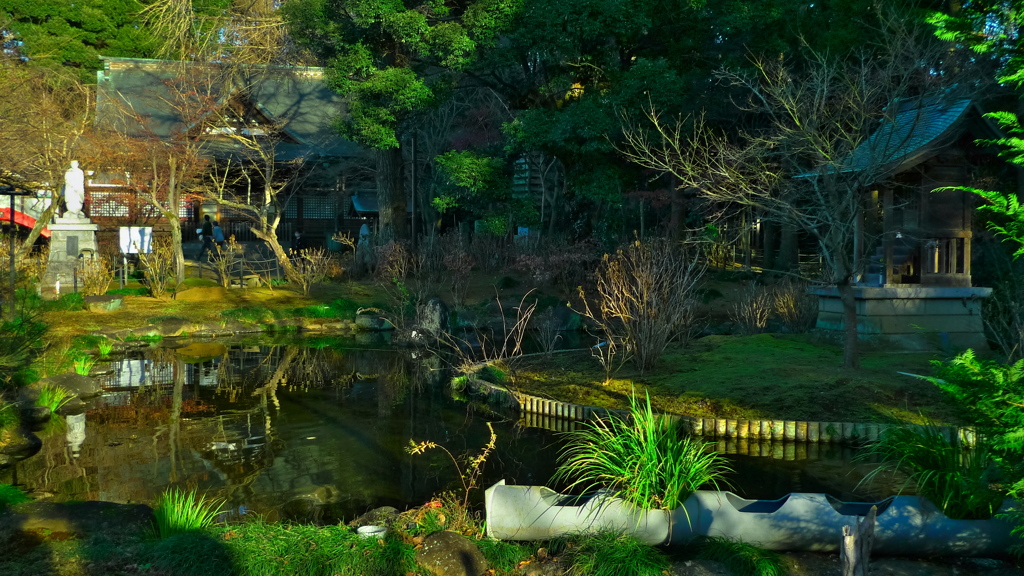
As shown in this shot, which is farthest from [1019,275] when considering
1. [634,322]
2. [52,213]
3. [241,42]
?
[52,213]

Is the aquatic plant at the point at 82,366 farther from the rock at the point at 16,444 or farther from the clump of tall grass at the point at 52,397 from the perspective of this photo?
the rock at the point at 16,444

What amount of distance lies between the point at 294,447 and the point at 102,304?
1000cm

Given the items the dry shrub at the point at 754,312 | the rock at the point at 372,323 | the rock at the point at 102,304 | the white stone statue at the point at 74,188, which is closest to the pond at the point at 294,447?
the rock at the point at 102,304

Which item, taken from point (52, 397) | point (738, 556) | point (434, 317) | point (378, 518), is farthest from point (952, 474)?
point (434, 317)

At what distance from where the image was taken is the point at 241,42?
22484mm

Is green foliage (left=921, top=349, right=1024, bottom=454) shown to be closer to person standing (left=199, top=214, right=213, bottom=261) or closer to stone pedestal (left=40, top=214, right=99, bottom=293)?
stone pedestal (left=40, top=214, right=99, bottom=293)

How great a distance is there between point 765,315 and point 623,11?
640 cm

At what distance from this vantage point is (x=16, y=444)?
8.33 meters

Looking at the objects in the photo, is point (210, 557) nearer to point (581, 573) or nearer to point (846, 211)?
point (581, 573)

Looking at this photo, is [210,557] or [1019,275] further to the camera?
[1019,275]

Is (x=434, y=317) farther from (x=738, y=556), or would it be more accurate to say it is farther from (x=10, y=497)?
(x=738, y=556)

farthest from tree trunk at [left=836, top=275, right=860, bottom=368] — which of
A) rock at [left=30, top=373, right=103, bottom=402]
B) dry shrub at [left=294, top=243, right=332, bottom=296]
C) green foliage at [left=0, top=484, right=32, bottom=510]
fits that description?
dry shrub at [left=294, top=243, right=332, bottom=296]

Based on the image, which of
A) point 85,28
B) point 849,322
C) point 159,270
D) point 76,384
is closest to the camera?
point 849,322

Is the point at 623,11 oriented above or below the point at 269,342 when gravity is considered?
above
